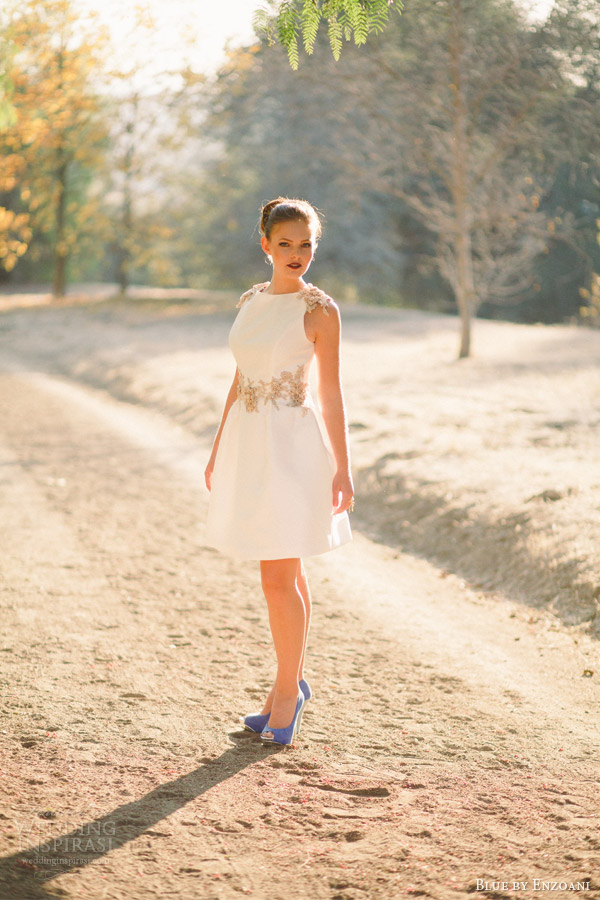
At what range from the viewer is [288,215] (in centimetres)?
358

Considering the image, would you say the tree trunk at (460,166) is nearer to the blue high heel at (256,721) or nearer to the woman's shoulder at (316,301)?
the woman's shoulder at (316,301)

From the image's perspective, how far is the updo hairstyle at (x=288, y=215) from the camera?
3.59 m

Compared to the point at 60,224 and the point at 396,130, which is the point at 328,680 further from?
the point at 60,224

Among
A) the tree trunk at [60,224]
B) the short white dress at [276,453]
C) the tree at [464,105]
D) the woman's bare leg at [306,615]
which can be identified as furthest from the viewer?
the tree trunk at [60,224]

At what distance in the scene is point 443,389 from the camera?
42.6ft

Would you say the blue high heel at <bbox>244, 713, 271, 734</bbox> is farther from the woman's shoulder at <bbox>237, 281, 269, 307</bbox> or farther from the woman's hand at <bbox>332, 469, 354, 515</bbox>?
the woman's shoulder at <bbox>237, 281, 269, 307</bbox>

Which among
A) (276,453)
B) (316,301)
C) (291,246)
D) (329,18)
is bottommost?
(276,453)

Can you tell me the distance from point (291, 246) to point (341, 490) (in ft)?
3.19

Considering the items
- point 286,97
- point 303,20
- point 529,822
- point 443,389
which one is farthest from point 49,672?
point 286,97

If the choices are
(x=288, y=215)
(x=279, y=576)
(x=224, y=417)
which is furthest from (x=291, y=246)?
(x=279, y=576)

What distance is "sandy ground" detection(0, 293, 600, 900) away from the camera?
2859mm

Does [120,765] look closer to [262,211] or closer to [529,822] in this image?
[529,822]

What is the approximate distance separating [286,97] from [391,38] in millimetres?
3679

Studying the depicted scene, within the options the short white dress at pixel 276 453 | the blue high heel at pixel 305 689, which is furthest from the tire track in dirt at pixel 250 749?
the short white dress at pixel 276 453
